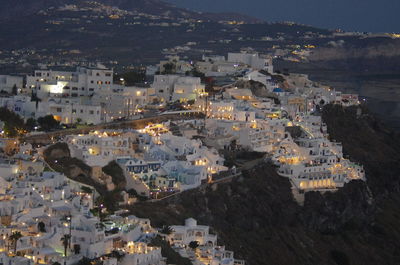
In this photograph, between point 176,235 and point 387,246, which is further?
point 387,246

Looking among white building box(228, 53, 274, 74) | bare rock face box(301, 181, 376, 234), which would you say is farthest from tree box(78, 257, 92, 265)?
white building box(228, 53, 274, 74)

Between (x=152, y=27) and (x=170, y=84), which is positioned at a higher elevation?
(x=170, y=84)

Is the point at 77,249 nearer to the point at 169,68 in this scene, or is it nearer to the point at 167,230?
the point at 167,230

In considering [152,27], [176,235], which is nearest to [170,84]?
[176,235]

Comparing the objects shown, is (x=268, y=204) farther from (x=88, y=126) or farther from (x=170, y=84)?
(x=170, y=84)

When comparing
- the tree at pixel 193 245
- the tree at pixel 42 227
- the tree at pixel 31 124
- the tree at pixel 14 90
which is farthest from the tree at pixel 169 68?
the tree at pixel 42 227

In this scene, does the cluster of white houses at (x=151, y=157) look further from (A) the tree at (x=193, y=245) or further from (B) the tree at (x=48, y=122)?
(A) the tree at (x=193, y=245)
